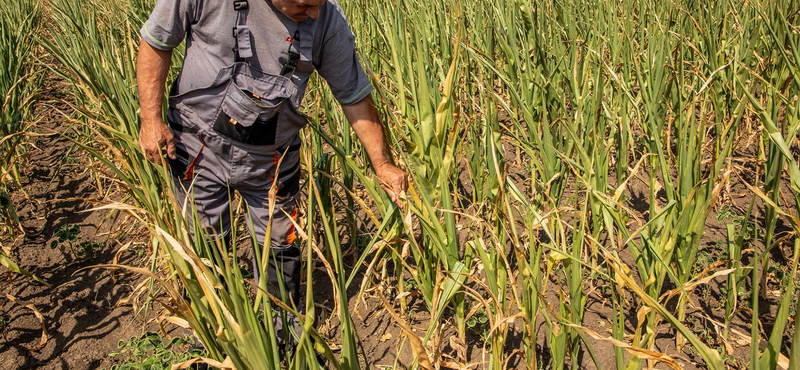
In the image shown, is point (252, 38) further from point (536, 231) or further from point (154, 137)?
point (536, 231)

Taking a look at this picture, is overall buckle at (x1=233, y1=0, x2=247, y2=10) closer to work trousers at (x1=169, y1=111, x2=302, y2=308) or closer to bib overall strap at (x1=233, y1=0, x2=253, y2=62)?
bib overall strap at (x1=233, y1=0, x2=253, y2=62)

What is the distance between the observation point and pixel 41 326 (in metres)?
2.00

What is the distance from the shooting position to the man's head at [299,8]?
1.43 metres

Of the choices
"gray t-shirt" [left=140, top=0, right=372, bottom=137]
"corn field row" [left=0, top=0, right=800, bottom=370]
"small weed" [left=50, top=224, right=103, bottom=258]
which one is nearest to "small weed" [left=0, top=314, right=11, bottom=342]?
"small weed" [left=50, top=224, right=103, bottom=258]

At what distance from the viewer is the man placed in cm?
155

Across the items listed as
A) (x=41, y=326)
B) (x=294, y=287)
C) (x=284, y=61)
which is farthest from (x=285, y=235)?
(x=41, y=326)

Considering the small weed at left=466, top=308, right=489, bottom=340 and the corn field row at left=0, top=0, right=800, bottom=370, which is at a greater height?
the corn field row at left=0, top=0, right=800, bottom=370

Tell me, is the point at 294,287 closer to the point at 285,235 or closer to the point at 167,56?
the point at 285,235

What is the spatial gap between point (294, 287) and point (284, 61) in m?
0.77

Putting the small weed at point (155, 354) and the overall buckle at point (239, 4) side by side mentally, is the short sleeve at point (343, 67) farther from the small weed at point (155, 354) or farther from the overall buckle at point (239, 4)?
the small weed at point (155, 354)

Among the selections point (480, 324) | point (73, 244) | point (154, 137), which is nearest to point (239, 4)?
point (154, 137)

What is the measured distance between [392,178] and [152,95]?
69cm

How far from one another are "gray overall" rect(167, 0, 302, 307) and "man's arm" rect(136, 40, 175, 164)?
5 centimetres

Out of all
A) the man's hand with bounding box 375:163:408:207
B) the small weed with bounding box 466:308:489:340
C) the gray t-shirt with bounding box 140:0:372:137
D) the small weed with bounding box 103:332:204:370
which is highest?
the gray t-shirt with bounding box 140:0:372:137
